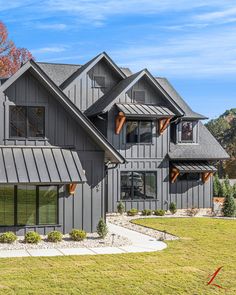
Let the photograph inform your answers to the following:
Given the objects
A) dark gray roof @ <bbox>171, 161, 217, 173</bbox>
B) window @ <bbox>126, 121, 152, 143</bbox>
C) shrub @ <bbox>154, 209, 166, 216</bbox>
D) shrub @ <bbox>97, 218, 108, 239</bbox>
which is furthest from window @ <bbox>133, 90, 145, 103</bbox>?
shrub @ <bbox>97, 218, 108, 239</bbox>

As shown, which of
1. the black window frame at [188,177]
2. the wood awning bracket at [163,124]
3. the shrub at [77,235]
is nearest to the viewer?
the shrub at [77,235]

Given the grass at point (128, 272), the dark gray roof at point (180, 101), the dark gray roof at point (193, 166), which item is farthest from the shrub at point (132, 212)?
the grass at point (128, 272)

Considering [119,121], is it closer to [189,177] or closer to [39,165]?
[189,177]

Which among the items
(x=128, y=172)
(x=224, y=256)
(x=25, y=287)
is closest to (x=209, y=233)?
(x=224, y=256)

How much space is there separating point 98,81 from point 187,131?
21.9 feet

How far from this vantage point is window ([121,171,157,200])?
28719mm

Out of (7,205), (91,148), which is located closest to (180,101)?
(91,148)

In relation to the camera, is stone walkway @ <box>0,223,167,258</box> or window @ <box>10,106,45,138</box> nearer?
stone walkway @ <box>0,223,167,258</box>

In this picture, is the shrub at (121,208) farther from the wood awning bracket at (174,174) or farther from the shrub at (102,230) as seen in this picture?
the shrub at (102,230)

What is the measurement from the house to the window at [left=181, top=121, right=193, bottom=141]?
0.06 meters

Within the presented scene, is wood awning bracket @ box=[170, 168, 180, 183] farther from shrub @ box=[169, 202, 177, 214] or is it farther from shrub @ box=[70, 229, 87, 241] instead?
shrub @ box=[70, 229, 87, 241]

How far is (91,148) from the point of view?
21109 mm

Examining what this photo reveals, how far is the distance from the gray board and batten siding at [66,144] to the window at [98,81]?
9109 mm

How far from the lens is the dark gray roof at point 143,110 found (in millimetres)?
27203
